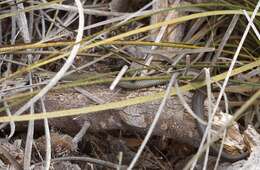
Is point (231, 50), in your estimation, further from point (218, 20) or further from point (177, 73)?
point (177, 73)

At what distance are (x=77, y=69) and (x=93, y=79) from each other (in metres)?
0.04

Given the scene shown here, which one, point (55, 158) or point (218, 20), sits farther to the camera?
point (218, 20)

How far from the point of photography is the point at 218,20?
4.12ft

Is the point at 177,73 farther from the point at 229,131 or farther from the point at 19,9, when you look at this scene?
the point at 19,9

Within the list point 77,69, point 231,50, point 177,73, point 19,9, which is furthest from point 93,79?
point 231,50

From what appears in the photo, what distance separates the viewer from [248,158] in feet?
3.20

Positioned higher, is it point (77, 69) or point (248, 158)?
point (77, 69)

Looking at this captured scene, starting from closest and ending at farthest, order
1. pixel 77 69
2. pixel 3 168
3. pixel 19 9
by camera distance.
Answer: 1. pixel 3 168
2. pixel 77 69
3. pixel 19 9

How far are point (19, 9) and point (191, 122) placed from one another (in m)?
0.52

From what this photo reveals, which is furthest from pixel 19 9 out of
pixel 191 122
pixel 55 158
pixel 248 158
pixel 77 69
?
pixel 248 158

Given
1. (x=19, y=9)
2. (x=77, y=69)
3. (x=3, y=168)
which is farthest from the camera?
(x=19, y=9)

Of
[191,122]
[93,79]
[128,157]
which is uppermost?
[93,79]

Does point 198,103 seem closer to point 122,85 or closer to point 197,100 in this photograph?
point 197,100

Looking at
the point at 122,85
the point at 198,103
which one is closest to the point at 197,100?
the point at 198,103
